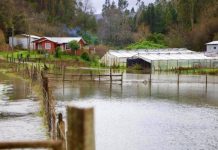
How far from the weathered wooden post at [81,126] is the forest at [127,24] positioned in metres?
68.3

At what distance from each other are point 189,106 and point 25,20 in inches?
2167

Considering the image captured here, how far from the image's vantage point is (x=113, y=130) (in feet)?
57.0

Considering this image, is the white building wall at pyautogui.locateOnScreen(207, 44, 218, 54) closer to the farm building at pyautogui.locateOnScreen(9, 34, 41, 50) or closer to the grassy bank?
the grassy bank

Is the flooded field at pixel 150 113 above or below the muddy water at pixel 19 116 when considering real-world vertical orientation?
below

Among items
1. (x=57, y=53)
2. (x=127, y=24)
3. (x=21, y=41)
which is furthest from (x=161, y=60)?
(x=127, y=24)

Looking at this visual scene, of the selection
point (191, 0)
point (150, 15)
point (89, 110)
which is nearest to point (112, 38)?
point (150, 15)

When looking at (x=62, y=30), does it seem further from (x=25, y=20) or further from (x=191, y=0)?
(x=191, y=0)

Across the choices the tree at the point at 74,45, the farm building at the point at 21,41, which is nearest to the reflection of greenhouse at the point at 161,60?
the tree at the point at 74,45

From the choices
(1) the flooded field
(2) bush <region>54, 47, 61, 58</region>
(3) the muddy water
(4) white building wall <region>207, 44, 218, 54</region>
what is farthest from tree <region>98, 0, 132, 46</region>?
(3) the muddy water

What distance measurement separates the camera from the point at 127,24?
110 meters

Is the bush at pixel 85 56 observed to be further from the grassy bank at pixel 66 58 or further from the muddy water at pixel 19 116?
the muddy water at pixel 19 116

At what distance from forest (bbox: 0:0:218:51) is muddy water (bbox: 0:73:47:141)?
43693 millimetres

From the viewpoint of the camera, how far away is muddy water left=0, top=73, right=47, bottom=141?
46.2 ft

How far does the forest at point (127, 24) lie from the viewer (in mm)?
76812
